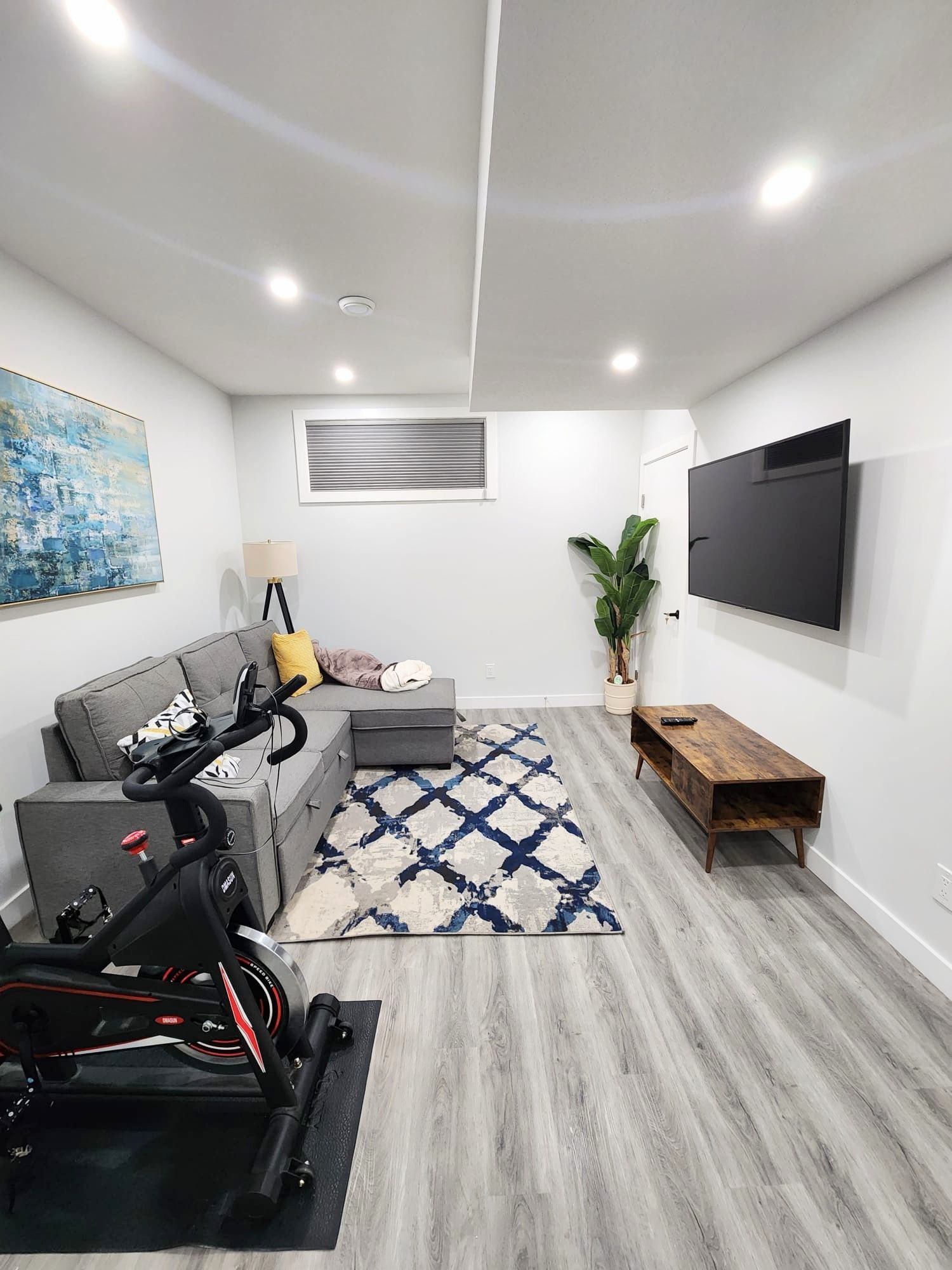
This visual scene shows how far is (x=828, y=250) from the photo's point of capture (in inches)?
59.0


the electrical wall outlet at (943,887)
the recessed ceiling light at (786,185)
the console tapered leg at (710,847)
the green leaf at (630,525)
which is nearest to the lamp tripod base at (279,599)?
the green leaf at (630,525)

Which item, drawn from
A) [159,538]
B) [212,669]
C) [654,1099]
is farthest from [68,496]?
[654,1099]

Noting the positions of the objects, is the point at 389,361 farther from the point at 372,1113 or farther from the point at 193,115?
the point at 372,1113

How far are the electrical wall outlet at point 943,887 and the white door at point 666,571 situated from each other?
5.64 feet

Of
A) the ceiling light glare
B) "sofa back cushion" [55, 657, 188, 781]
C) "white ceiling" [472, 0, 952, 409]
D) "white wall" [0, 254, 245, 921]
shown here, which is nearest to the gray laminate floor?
"sofa back cushion" [55, 657, 188, 781]

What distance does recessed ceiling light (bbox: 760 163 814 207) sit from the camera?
1.17 m

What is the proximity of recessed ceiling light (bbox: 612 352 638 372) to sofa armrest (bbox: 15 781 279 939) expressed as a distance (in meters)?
2.45

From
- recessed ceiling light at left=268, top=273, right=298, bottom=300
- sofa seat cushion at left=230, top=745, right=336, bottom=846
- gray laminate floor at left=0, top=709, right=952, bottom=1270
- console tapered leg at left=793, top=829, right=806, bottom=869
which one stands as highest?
recessed ceiling light at left=268, top=273, right=298, bottom=300

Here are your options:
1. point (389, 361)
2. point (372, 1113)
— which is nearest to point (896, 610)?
point (372, 1113)

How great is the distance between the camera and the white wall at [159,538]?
1.99 meters

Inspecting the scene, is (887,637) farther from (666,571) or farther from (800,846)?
(666,571)

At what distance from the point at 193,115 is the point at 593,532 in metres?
3.41

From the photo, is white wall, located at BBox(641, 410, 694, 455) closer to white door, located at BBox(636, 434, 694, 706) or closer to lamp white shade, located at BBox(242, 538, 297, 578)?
white door, located at BBox(636, 434, 694, 706)

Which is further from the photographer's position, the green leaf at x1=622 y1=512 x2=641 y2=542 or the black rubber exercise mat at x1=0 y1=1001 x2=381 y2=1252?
the green leaf at x1=622 y1=512 x2=641 y2=542
